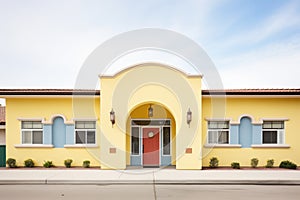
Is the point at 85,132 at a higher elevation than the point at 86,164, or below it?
higher

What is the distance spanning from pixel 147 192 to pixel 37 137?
26.3 feet

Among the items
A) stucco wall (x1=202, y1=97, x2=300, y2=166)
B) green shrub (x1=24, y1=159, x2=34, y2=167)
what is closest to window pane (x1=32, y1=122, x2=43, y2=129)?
green shrub (x1=24, y1=159, x2=34, y2=167)

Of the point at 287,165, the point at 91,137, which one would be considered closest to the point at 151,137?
the point at 91,137

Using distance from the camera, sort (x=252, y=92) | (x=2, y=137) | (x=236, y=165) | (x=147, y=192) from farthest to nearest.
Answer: (x=2, y=137) → (x=236, y=165) → (x=252, y=92) → (x=147, y=192)

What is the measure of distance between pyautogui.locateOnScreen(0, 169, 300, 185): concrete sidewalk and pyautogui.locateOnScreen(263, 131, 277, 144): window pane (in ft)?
6.24

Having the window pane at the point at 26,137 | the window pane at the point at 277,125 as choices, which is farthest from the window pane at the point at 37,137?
the window pane at the point at 277,125

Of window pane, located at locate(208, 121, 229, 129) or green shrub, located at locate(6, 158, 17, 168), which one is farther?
window pane, located at locate(208, 121, 229, 129)

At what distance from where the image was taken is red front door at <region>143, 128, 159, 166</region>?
14.6 metres

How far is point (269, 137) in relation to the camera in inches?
559

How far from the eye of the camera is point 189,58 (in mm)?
13141

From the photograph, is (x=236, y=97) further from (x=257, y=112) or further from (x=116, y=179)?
(x=116, y=179)

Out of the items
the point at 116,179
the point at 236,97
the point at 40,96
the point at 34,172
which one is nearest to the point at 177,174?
the point at 116,179

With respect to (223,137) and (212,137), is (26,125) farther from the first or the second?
(223,137)

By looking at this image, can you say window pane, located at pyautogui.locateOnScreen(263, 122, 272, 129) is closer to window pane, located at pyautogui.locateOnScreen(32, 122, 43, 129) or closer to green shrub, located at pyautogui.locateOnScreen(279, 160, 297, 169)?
green shrub, located at pyautogui.locateOnScreen(279, 160, 297, 169)
